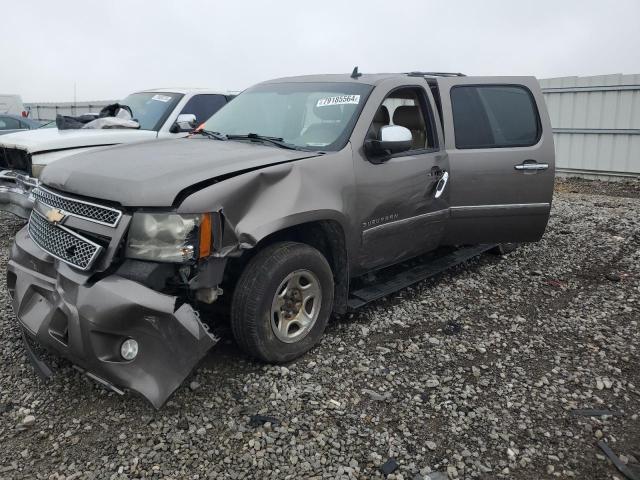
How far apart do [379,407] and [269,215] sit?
4.21 feet

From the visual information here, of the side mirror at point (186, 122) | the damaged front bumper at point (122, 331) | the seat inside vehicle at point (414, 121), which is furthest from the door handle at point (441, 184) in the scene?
the side mirror at point (186, 122)

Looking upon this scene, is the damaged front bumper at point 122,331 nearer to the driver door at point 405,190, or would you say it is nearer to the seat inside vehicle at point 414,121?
the driver door at point 405,190

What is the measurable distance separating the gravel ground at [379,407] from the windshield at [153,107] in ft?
12.3

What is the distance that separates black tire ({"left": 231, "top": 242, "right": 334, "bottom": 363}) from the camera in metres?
3.14

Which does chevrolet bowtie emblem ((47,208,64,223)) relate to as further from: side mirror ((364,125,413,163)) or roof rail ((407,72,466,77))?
roof rail ((407,72,466,77))

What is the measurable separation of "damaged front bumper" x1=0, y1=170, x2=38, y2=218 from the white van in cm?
1396

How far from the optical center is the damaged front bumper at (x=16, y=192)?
582 cm

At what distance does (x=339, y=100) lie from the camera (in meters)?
4.13

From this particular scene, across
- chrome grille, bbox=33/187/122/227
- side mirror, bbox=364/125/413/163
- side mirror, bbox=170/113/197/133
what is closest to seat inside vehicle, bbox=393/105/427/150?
side mirror, bbox=364/125/413/163

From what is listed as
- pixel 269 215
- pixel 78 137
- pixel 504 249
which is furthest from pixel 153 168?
pixel 504 249

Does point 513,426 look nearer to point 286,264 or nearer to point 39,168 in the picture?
point 286,264

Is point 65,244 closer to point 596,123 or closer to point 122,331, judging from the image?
point 122,331

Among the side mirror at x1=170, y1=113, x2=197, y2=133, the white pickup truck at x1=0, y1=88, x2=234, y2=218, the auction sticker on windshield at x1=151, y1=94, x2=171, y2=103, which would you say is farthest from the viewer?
the auction sticker on windshield at x1=151, y1=94, x2=171, y2=103

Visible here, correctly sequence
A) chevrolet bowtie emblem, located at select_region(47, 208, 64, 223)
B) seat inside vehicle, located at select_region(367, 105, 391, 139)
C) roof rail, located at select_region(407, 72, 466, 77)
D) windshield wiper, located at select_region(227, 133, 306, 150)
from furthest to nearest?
roof rail, located at select_region(407, 72, 466, 77), seat inside vehicle, located at select_region(367, 105, 391, 139), windshield wiper, located at select_region(227, 133, 306, 150), chevrolet bowtie emblem, located at select_region(47, 208, 64, 223)
